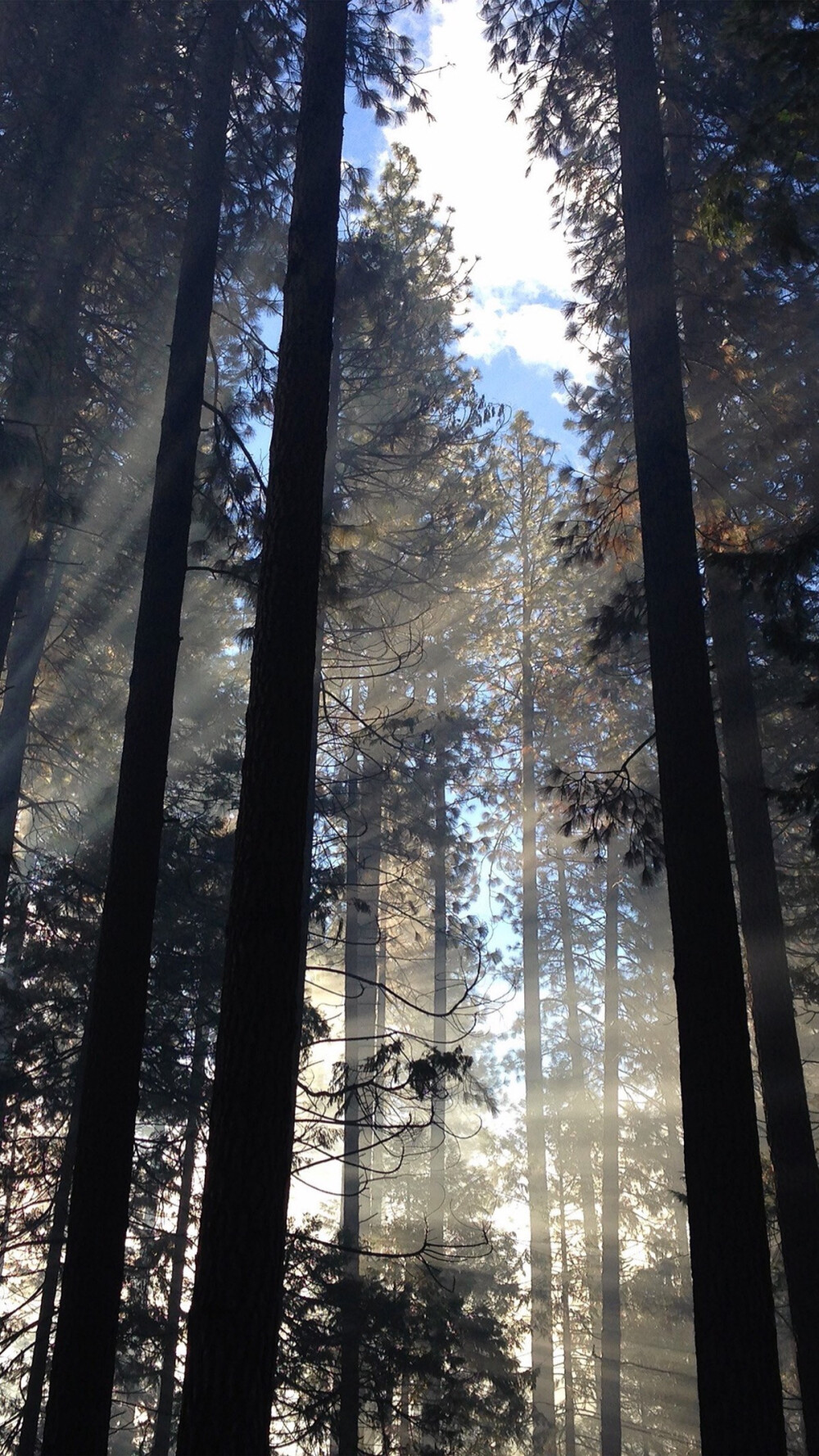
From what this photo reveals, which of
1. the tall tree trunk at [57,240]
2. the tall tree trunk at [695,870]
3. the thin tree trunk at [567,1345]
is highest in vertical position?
the tall tree trunk at [57,240]

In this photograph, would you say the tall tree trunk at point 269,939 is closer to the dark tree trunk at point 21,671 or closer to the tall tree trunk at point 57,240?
the tall tree trunk at point 57,240

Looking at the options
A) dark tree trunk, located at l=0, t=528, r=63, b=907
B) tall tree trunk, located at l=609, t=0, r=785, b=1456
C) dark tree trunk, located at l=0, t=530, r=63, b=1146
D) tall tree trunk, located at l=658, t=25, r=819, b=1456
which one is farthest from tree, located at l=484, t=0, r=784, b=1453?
dark tree trunk, located at l=0, t=528, r=63, b=907

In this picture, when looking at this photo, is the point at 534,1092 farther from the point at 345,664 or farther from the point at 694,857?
the point at 694,857

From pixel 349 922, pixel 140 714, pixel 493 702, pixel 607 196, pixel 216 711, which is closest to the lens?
pixel 140 714

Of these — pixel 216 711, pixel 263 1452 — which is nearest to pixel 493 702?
pixel 216 711

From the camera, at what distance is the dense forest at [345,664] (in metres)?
5.52

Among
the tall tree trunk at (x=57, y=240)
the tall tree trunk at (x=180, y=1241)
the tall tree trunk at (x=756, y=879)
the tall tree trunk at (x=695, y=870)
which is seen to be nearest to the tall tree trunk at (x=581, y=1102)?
the tall tree trunk at (x=180, y=1241)

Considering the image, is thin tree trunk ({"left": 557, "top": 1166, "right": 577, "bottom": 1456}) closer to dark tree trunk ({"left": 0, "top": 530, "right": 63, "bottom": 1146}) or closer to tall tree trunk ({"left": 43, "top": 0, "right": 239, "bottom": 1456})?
dark tree trunk ({"left": 0, "top": 530, "right": 63, "bottom": 1146})

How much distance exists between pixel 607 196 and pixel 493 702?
1273cm

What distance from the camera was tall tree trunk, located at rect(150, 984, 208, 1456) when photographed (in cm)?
1074

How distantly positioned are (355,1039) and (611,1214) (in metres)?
13.0

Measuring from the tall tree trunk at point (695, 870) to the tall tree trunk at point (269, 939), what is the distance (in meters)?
2.36

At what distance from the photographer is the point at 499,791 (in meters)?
22.5

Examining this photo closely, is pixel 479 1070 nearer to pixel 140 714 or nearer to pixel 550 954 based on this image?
pixel 550 954
